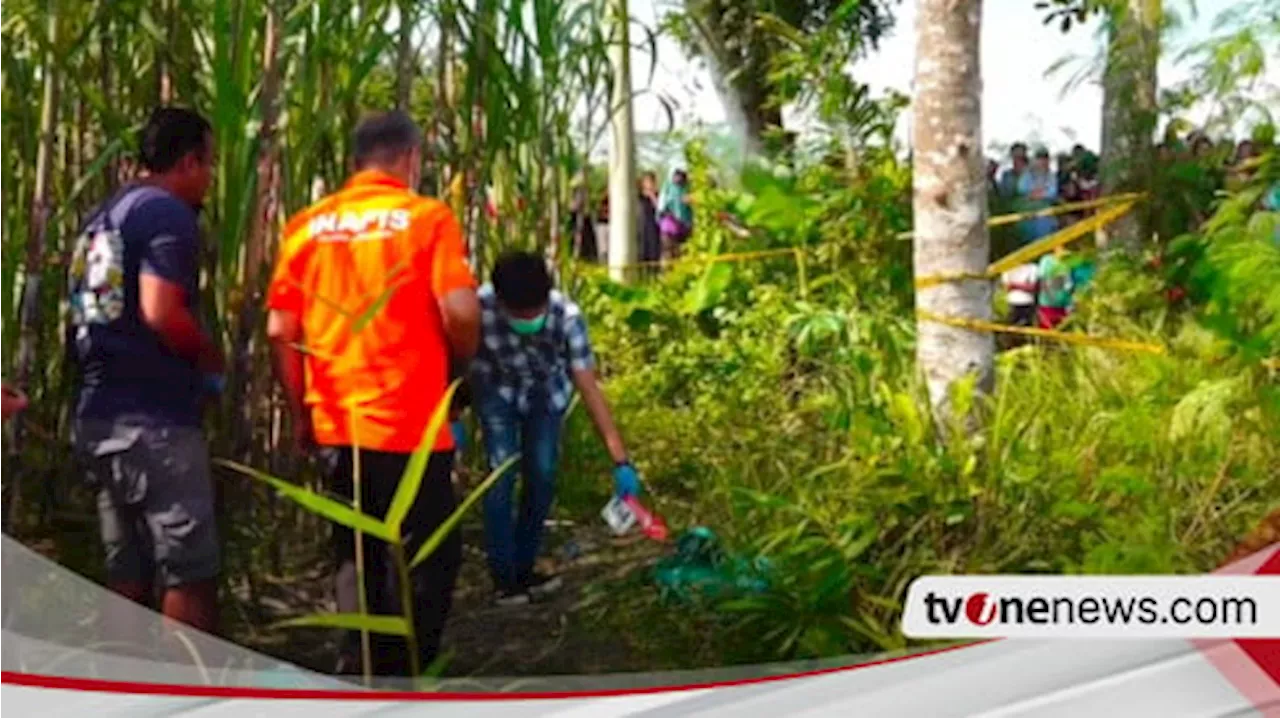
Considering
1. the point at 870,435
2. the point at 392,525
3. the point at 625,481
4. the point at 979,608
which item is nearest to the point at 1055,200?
the point at 870,435

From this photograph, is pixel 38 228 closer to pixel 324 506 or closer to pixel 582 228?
pixel 324 506

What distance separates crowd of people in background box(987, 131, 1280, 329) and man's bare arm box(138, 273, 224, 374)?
0.78 m

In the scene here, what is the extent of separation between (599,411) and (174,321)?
40 centimetres

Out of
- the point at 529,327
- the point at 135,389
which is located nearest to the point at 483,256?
the point at 529,327

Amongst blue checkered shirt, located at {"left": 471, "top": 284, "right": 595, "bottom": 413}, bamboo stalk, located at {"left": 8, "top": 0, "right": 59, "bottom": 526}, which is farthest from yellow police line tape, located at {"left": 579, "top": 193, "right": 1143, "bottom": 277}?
bamboo stalk, located at {"left": 8, "top": 0, "right": 59, "bottom": 526}

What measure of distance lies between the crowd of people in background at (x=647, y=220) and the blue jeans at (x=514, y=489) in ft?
A: 0.54

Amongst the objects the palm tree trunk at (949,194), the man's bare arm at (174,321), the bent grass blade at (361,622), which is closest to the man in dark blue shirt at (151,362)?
the man's bare arm at (174,321)

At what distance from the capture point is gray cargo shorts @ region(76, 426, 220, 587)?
163 centimetres

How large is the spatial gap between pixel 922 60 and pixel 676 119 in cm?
26

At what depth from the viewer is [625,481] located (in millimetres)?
1755

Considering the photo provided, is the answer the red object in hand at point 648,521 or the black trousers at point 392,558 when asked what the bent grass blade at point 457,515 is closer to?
the black trousers at point 392,558

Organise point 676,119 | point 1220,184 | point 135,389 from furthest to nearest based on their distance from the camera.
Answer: point 1220,184
point 676,119
point 135,389

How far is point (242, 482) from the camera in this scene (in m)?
1.65

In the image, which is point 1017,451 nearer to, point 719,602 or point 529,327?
point 719,602
